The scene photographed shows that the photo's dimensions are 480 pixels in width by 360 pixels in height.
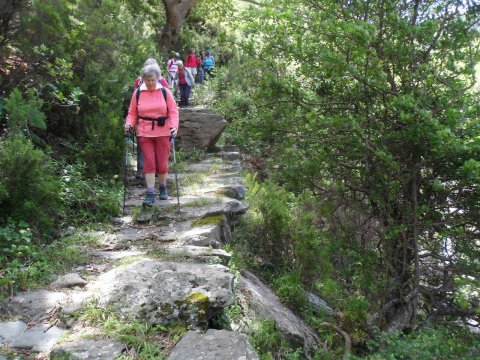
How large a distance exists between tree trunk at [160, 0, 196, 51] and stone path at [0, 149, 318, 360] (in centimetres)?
1290

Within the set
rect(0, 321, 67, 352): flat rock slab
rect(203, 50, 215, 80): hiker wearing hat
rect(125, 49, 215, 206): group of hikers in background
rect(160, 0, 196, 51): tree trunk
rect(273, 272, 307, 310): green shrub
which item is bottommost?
rect(273, 272, 307, 310): green shrub

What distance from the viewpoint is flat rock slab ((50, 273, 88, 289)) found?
4.29 m

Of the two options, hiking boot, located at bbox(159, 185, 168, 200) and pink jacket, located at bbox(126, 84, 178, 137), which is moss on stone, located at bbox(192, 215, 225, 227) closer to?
hiking boot, located at bbox(159, 185, 168, 200)

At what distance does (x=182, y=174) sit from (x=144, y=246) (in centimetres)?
403

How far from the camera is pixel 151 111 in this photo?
6414 millimetres

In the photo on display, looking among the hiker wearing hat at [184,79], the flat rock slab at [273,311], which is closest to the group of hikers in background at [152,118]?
the flat rock slab at [273,311]

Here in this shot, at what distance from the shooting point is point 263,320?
4715mm

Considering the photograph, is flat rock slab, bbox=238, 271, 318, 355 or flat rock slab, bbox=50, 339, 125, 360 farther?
flat rock slab, bbox=238, 271, 318, 355

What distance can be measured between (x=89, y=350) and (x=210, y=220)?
3121mm

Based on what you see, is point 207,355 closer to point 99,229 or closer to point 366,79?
point 99,229

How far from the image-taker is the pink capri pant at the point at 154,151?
21.4 ft

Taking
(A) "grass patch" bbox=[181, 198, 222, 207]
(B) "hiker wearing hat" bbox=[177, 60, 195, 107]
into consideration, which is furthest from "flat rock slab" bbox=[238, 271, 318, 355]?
(B) "hiker wearing hat" bbox=[177, 60, 195, 107]

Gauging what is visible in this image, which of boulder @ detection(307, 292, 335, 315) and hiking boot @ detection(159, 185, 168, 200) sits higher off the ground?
hiking boot @ detection(159, 185, 168, 200)

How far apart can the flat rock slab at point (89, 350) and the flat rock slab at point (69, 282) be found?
3.36 ft
